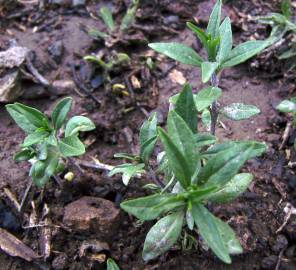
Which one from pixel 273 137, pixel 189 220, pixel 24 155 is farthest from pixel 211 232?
pixel 273 137

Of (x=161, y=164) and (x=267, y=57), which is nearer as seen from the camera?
(x=161, y=164)

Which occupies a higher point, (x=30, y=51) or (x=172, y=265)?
(x=30, y=51)

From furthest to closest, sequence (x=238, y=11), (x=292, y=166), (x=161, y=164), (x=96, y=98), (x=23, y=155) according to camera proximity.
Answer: (x=238, y=11)
(x=96, y=98)
(x=292, y=166)
(x=23, y=155)
(x=161, y=164)

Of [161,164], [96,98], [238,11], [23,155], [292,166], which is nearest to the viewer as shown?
[161,164]

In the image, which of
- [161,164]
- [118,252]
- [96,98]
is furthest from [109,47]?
[118,252]

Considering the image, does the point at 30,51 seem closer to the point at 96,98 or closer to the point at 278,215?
the point at 96,98

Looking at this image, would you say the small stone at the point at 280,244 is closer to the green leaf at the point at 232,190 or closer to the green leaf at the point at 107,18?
the green leaf at the point at 232,190

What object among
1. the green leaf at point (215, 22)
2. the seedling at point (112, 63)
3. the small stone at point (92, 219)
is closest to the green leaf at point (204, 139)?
the green leaf at point (215, 22)
